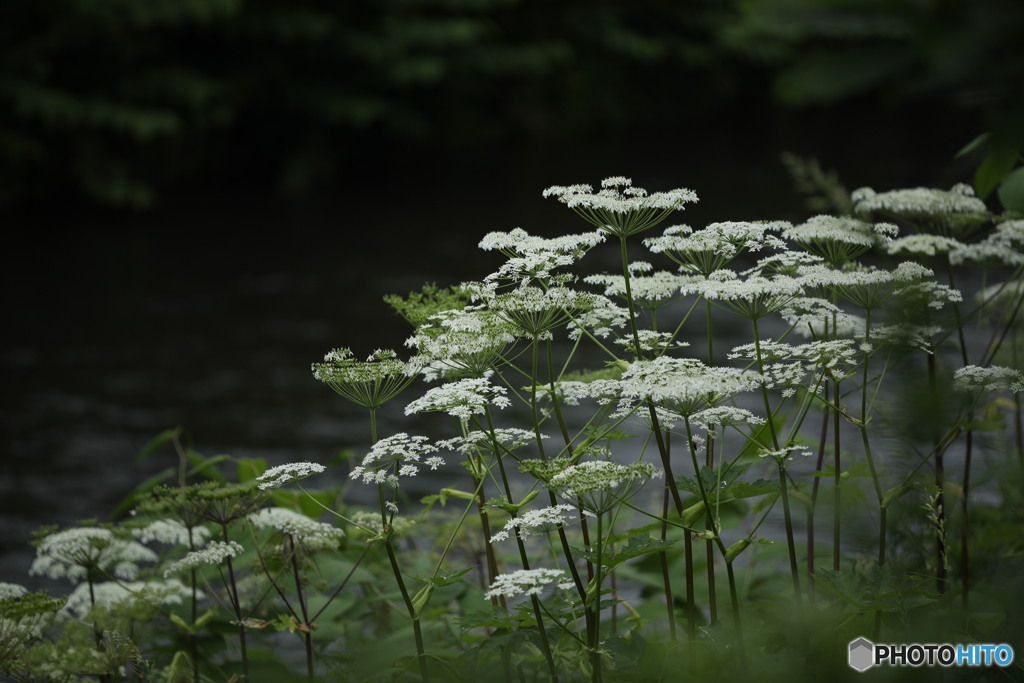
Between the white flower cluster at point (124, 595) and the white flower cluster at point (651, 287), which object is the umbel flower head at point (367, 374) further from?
the white flower cluster at point (124, 595)

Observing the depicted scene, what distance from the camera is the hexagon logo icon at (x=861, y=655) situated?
0.77 m

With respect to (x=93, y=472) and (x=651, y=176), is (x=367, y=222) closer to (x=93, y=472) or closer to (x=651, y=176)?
(x=651, y=176)

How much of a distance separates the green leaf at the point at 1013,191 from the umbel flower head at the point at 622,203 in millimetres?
459

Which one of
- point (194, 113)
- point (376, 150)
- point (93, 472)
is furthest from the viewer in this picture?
point (376, 150)

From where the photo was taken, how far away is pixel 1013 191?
56.2 inches

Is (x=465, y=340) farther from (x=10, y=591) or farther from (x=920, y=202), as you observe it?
(x=10, y=591)

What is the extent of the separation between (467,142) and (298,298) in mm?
9542

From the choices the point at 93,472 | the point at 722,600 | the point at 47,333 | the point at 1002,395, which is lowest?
the point at 722,600

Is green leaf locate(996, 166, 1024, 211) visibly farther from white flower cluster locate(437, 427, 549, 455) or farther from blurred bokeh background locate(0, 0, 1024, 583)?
white flower cluster locate(437, 427, 549, 455)

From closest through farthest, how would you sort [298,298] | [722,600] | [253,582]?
1. [722,600]
2. [253,582]
3. [298,298]

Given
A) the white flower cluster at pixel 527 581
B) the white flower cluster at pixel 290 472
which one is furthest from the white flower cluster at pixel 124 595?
the white flower cluster at pixel 527 581

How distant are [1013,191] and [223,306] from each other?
8.41 meters

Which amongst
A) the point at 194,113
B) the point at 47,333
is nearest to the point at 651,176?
the point at 194,113

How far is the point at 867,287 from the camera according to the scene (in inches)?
64.4
